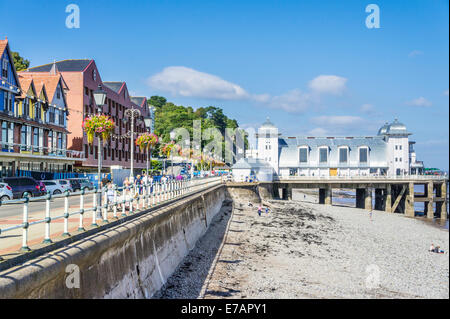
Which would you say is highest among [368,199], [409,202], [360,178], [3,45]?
[3,45]

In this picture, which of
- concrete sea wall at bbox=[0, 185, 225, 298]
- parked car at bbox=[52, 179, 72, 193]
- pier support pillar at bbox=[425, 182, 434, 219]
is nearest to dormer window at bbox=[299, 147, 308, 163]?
pier support pillar at bbox=[425, 182, 434, 219]

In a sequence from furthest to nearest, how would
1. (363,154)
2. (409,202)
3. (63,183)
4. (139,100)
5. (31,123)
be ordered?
1. (363,154)
2. (139,100)
3. (409,202)
4. (31,123)
5. (63,183)

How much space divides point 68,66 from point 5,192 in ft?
91.8

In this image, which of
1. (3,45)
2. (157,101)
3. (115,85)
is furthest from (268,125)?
(157,101)

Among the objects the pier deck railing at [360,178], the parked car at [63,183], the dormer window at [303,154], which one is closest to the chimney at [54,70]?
the parked car at [63,183]

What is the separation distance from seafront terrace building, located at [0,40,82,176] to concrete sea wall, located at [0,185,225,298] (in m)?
20.9

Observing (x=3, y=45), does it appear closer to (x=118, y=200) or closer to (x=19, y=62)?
(x=118, y=200)

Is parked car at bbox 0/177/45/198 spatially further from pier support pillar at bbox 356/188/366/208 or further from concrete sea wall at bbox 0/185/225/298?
pier support pillar at bbox 356/188/366/208

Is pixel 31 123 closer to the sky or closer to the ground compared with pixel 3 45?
closer to the ground

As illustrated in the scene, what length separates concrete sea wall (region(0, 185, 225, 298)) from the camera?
22.4 ft

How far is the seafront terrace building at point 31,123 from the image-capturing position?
33156mm

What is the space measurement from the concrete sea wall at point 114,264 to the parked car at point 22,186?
1128cm

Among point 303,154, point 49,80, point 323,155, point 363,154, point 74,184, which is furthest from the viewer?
point 363,154

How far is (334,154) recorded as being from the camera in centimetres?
7238
